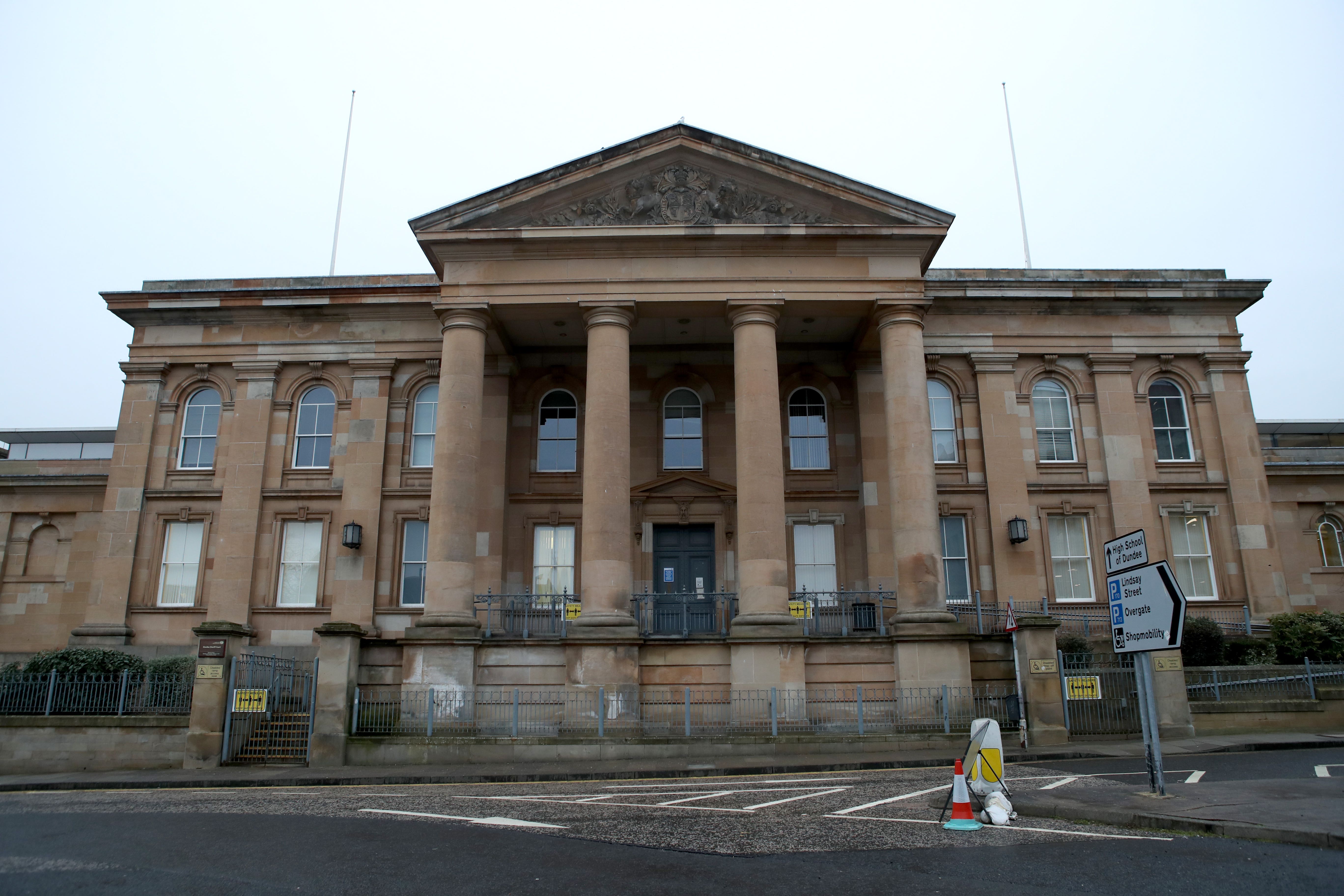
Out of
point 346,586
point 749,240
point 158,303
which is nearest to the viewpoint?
point 749,240

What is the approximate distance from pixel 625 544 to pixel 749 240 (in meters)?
8.17

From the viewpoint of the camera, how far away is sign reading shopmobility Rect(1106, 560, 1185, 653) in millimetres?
9484

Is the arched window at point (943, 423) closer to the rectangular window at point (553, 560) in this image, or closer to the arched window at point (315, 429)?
the rectangular window at point (553, 560)

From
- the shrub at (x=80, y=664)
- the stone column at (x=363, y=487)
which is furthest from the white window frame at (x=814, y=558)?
the shrub at (x=80, y=664)

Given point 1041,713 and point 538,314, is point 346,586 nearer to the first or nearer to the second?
point 538,314

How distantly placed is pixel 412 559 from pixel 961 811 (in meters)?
19.4

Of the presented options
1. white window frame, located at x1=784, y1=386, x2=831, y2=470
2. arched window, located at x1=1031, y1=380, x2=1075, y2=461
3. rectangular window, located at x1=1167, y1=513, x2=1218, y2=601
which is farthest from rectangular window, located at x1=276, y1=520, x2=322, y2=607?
rectangular window, located at x1=1167, y1=513, x2=1218, y2=601

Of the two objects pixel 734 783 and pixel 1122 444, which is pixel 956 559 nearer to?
pixel 1122 444

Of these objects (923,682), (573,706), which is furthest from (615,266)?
(923,682)

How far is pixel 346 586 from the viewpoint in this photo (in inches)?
1000

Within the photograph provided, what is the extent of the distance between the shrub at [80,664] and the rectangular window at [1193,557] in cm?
2679

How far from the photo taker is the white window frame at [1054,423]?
1051 inches

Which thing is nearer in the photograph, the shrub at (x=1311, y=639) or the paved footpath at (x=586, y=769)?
the paved footpath at (x=586, y=769)

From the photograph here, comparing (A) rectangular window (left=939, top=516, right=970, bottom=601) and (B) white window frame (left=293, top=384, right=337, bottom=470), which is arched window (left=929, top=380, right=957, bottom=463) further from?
(B) white window frame (left=293, top=384, right=337, bottom=470)
